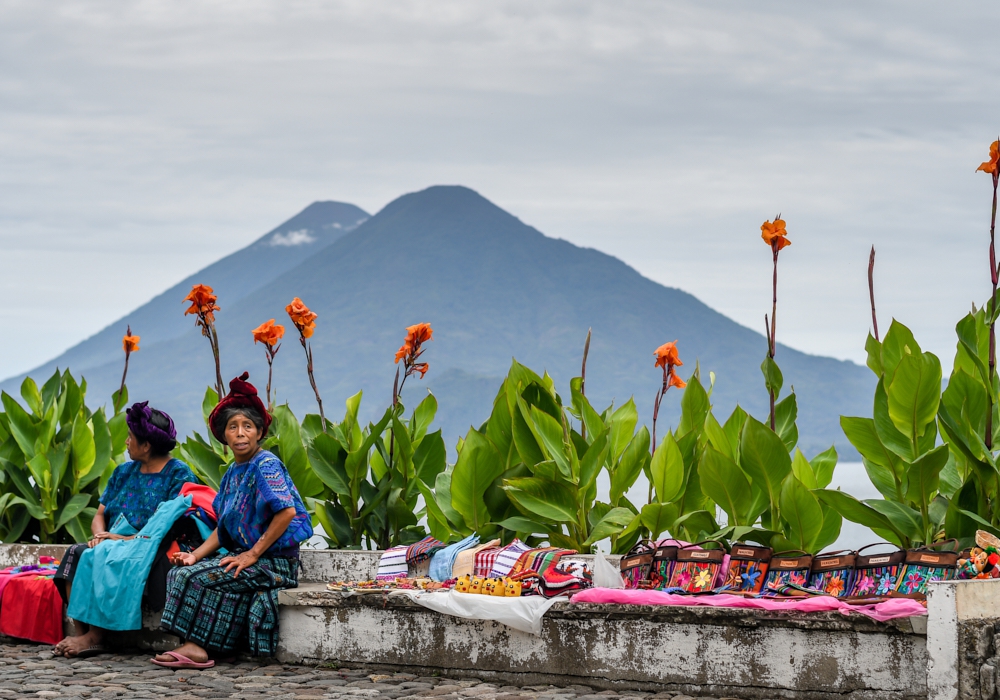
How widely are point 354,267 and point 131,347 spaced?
524ft

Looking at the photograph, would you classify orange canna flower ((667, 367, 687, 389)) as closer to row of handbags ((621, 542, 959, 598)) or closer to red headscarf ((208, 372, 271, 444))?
row of handbags ((621, 542, 959, 598))

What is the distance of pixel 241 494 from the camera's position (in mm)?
4523

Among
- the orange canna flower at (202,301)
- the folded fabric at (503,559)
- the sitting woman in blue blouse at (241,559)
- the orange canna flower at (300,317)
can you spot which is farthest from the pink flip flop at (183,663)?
the orange canna flower at (202,301)

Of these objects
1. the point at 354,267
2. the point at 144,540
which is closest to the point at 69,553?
the point at 144,540

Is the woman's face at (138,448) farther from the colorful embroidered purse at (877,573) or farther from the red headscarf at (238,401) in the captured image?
the colorful embroidered purse at (877,573)

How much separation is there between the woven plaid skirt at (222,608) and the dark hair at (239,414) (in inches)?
21.3

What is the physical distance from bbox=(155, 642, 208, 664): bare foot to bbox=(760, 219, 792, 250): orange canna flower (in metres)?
2.82

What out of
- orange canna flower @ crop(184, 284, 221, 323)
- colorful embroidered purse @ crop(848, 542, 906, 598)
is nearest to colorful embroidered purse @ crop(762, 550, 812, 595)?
colorful embroidered purse @ crop(848, 542, 906, 598)

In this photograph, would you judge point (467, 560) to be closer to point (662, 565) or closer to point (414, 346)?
point (662, 565)

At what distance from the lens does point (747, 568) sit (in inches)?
167

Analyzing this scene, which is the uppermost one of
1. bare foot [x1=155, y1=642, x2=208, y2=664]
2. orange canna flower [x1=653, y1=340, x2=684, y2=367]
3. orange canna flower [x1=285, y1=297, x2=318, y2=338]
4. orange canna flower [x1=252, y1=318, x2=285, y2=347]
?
orange canna flower [x1=285, y1=297, x2=318, y2=338]

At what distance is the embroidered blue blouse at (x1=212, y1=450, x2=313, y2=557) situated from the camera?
4.48 metres

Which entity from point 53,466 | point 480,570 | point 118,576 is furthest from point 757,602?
point 53,466

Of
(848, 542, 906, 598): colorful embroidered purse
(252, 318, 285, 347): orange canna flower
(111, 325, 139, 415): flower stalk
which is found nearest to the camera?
(848, 542, 906, 598): colorful embroidered purse
